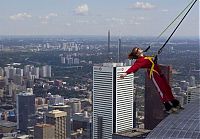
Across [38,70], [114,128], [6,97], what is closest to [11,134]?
[114,128]

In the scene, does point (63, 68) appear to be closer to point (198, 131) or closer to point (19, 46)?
point (19, 46)

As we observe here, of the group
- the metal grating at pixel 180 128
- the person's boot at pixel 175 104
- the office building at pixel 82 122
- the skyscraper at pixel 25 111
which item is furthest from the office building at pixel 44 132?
the person's boot at pixel 175 104

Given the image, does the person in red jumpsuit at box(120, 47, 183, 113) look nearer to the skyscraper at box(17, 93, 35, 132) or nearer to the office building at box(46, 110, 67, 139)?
the office building at box(46, 110, 67, 139)

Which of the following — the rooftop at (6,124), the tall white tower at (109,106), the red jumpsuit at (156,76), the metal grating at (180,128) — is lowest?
the rooftop at (6,124)

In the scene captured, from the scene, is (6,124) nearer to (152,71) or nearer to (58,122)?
(58,122)

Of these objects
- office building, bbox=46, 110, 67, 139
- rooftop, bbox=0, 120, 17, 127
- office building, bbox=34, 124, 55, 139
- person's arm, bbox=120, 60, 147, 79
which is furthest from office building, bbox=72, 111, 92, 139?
person's arm, bbox=120, 60, 147, 79

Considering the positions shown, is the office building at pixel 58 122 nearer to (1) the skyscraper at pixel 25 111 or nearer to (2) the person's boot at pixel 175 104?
(1) the skyscraper at pixel 25 111

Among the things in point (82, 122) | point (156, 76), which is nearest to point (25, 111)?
point (82, 122)
